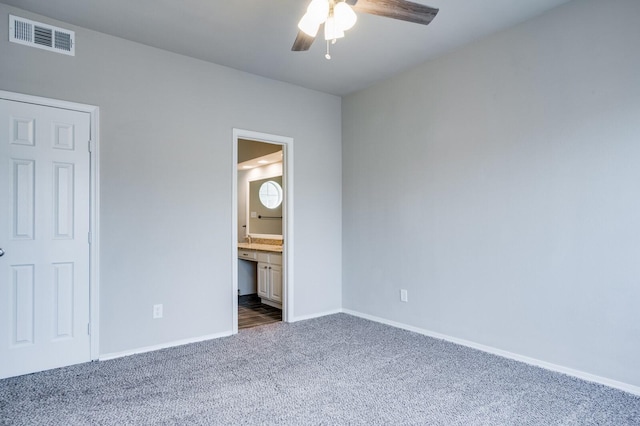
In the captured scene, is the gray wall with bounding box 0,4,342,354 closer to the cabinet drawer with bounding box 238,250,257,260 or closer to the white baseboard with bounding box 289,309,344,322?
the white baseboard with bounding box 289,309,344,322

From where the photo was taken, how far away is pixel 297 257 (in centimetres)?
443

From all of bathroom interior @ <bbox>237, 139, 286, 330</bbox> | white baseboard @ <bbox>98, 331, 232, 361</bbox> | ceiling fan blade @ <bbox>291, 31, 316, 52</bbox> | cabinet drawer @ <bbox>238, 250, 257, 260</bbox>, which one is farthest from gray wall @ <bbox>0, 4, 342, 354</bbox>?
ceiling fan blade @ <bbox>291, 31, 316, 52</bbox>

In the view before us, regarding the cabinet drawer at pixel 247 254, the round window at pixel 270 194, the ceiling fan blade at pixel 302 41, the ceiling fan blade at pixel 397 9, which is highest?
the ceiling fan blade at pixel 397 9

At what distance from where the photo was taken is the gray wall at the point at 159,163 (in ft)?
10.3

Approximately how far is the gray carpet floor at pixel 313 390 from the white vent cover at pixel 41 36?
251cm

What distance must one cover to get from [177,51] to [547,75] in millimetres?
3196

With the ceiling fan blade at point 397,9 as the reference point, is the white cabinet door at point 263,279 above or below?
below

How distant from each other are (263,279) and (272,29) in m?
3.21

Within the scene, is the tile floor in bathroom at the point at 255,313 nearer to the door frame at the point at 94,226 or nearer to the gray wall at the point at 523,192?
the gray wall at the point at 523,192

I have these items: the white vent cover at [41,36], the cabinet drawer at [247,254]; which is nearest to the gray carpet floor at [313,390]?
the cabinet drawer at [247,254]

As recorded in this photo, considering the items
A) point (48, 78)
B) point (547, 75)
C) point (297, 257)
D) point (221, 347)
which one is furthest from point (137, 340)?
point (547, 75)

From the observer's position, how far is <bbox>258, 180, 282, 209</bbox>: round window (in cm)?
596

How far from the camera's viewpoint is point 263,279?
5.19 metres

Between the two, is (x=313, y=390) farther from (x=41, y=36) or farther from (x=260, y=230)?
(x=260, y=230)
